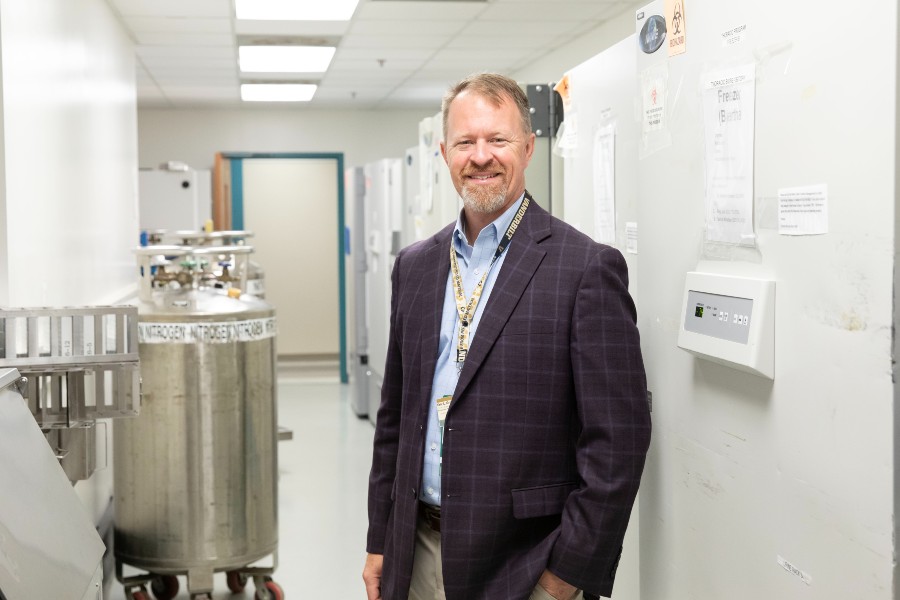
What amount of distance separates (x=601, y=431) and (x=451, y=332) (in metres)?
0.32

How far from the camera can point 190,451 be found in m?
3.27

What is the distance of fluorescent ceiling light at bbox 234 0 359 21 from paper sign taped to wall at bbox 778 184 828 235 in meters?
4.00

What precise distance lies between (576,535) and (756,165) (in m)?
0.62

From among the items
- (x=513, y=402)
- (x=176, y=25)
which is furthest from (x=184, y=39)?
(x=513, y=402)

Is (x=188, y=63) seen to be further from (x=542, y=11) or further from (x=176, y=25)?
(x=542, y=11)

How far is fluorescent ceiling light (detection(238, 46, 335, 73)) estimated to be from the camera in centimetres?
616

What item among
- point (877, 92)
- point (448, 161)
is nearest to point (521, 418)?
point (448, 161)

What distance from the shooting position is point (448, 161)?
1.66 meters

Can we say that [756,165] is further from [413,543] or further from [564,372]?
[413,543]

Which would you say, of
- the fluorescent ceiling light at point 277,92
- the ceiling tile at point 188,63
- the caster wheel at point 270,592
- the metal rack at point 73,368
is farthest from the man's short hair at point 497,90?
the fluorescent ceiling light at point 277,92

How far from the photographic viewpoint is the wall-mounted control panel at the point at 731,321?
126cm

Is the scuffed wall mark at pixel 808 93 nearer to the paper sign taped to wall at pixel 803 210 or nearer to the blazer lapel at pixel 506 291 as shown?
the paper sign taped to wall at pixel 803 210

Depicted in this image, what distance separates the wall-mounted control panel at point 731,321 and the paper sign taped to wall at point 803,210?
0.27ft

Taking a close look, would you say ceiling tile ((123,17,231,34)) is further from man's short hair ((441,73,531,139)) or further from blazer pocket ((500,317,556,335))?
blazer pocket ((500,317,556,335))
